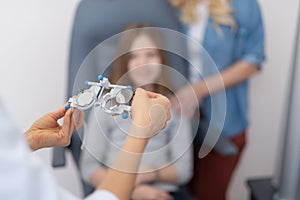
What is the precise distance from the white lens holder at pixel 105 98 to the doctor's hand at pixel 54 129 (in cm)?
3

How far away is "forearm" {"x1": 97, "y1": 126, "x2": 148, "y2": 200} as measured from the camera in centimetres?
66

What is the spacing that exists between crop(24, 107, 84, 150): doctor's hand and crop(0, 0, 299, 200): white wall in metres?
0.75

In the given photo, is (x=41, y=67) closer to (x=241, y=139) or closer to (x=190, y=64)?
(x=190, y=64)

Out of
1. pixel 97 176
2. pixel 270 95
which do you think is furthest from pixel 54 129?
pixel 270 95

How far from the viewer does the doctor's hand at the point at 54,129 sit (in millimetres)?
597

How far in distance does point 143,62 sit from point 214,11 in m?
0.55

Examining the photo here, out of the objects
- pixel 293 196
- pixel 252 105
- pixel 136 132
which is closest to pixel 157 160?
pixel 136 132

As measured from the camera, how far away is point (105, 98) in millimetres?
565

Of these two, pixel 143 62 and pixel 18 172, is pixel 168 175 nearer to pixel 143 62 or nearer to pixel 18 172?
pixel 143 62

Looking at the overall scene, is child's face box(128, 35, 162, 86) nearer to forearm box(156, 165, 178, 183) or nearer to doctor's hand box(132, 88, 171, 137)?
Answer: doctor's hand box(132, 88, 171, 137)

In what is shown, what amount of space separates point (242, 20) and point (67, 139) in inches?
34.2

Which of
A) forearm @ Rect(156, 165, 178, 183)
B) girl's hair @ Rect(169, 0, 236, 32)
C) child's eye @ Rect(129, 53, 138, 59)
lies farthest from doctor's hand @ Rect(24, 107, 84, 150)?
girl's hair @ Rect(169, 0, 236, 32)

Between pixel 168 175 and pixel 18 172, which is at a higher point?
pixel 18 172

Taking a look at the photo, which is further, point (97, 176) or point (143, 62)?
point (97, 176)
